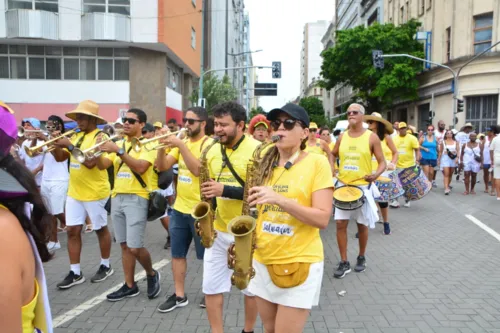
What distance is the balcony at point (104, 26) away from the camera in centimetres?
2495

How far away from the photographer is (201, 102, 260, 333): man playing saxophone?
12.5 ft

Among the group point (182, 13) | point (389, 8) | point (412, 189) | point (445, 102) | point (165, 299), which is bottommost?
point (165, 299)

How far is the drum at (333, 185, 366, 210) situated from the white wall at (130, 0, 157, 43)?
71.2ft

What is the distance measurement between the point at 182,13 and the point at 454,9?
18541 millimetres

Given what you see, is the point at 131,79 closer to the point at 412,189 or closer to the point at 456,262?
the point at 412,189

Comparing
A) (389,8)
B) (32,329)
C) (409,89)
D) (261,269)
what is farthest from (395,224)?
(389,8)

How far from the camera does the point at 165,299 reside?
508 cm

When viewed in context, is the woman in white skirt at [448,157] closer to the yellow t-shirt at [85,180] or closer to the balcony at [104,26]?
the yellow t-shirt at [85,180]

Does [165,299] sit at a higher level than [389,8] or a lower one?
lower

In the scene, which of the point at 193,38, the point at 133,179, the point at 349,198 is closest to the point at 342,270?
the point at 349,198

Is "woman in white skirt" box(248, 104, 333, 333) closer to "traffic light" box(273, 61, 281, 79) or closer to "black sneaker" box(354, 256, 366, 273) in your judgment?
"black sneaker" box(354, 256, 366, 273)

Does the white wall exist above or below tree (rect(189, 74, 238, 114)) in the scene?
above

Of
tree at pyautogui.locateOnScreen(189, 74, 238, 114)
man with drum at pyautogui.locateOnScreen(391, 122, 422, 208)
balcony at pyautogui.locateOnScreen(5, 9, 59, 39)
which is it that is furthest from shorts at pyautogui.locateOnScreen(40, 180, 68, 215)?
tree at pyautogui.locateOnScreen(189, 74, 238, 114)

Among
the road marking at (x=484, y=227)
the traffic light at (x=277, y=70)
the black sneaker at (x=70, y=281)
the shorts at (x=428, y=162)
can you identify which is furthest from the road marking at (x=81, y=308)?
the traffic light at (x=277, y=70)
